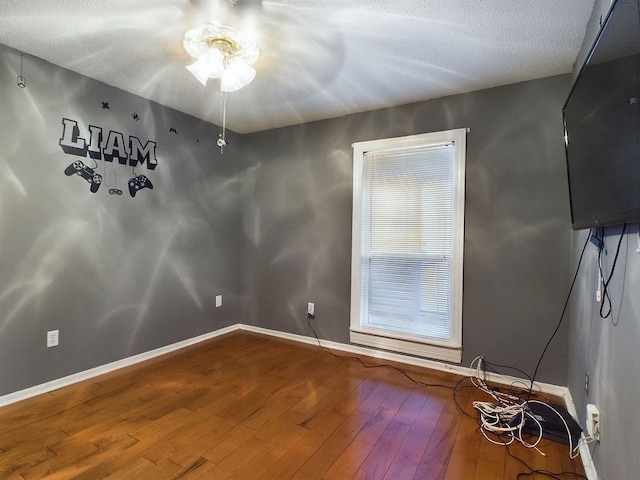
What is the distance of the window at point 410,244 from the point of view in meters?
2.67

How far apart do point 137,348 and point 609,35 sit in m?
3.53

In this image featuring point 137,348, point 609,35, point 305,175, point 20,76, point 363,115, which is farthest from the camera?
point 305,175

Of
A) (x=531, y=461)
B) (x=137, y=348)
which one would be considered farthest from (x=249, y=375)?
(x=531, y=461)

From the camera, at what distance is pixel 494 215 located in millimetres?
2531

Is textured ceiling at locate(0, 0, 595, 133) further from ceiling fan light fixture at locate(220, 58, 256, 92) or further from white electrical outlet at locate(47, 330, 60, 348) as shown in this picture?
white electrical outlet at locate(47, 330, 60, 348)

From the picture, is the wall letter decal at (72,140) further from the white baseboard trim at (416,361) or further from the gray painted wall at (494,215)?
the white baseboard trim at (416,361)

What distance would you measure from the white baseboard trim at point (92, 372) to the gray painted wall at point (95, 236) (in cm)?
4

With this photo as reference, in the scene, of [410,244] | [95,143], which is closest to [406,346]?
[410,244]

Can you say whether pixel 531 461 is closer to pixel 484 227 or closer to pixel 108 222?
pixel 484 227

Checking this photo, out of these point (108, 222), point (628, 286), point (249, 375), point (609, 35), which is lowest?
point (249, 375)

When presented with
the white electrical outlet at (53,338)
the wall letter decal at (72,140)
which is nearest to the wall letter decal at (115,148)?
the wall letter decal at (72,140)

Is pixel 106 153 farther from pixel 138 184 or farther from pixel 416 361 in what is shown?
pixel 416 361

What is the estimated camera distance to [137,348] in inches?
112

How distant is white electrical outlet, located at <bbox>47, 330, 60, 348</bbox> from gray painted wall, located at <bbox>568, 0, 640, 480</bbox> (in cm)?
323
